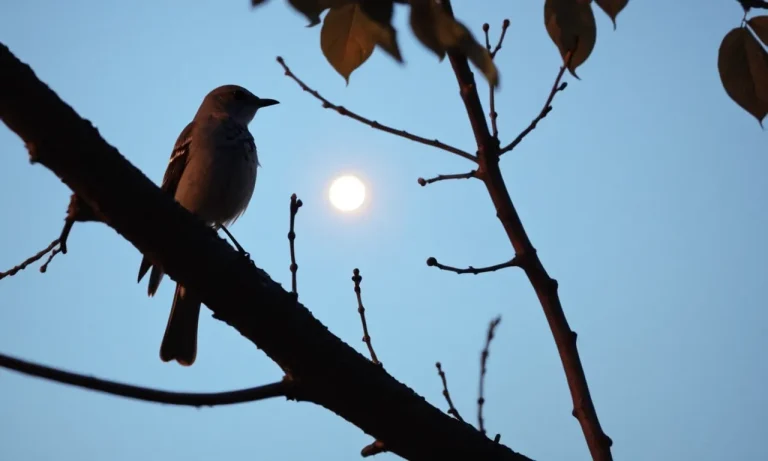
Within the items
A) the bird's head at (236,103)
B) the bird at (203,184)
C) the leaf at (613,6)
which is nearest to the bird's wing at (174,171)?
the bird at (203,184)

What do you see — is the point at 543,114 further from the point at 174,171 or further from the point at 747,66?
the point at 174,171

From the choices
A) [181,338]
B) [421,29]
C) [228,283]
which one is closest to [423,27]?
[421,29]

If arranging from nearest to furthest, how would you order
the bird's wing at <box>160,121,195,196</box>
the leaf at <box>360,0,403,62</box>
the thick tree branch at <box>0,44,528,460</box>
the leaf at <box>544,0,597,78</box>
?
the leaf at <box>360,0,403,62</box>, the thick tree branch at <box>0,44,528,460</box>, the leaf at <box>544,0,597,78</box>, the bird's wing at <box>160,121,195,196</box>

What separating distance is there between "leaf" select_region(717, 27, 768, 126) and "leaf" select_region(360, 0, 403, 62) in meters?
1.26

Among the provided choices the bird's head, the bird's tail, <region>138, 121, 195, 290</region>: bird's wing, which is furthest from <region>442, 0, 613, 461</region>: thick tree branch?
the bird's head

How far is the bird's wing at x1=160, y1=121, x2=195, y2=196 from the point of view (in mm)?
Answer: 6227

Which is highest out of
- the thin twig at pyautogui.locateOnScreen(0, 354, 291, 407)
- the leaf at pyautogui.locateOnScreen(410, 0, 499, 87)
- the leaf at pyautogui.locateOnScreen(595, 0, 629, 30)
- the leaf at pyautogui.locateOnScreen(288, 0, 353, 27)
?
the leaf at pyautogui.locateOnScreen(595, 0, 629, 30)

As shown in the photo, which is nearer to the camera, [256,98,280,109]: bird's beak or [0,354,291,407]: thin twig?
[0,354,291,407]: thin twig

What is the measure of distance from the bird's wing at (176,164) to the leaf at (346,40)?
4286 millimetres

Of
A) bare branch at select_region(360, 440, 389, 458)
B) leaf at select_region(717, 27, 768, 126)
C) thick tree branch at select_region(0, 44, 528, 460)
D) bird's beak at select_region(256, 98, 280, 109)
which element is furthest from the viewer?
bird's beak at select_region(256, 98, 280, 109)

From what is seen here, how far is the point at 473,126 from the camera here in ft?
8.91

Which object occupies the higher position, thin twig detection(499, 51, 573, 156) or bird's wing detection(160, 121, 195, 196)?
bird's wing detection(160, 121, 195, 196)

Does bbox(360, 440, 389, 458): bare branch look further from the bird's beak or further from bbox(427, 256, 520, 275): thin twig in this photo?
the bird's beak

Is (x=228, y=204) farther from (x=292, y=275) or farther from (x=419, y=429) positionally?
(x=419, y=429)
